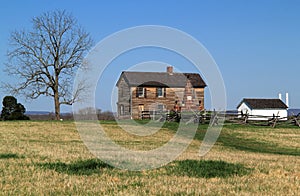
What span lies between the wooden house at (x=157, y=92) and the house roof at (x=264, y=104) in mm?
10263

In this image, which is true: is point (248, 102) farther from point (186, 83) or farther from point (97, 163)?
point (97, 163)

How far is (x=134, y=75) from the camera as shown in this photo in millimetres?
70500

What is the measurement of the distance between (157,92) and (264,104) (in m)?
21.1

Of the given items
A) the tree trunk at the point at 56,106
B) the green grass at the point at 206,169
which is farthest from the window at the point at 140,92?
the green grass at the point at 206,169

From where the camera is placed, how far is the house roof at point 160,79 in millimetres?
69875

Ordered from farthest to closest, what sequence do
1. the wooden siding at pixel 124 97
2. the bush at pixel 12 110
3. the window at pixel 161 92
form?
the window at pixel 161 92 < the wooden siding at pixel 124 97 < the bush at pixel 12 110

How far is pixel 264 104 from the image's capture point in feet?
257

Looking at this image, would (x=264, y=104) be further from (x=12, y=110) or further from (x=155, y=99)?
(x=12, y=110)

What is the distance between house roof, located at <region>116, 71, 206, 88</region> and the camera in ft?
229

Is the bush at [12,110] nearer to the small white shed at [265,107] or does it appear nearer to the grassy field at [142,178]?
the small white shed at [265,107]

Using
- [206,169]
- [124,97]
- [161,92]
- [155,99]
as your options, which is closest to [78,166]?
[206,169]

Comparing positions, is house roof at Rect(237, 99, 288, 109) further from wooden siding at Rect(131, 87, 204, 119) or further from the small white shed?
wooden siding at Rect(131, 87, 204, 119)

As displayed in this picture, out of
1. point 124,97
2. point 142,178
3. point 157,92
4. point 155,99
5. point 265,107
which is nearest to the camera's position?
point 142,178

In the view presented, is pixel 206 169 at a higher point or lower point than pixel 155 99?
lower
